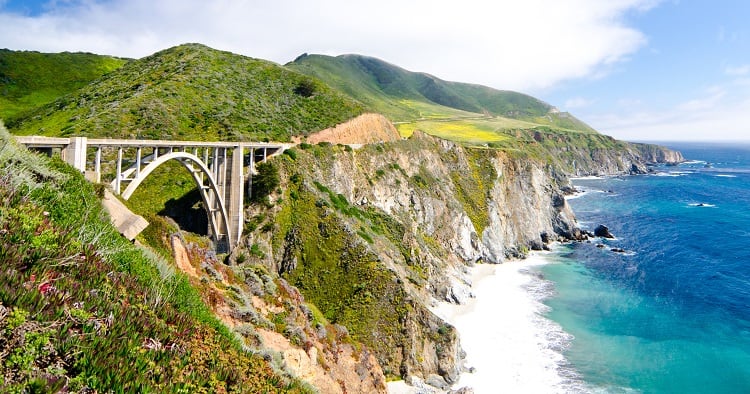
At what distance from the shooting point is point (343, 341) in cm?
2691

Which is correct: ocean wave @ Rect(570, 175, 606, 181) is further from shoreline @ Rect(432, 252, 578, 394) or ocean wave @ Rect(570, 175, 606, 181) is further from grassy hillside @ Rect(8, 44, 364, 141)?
grassy hillside @ Rect(8, 44, 364, 141)

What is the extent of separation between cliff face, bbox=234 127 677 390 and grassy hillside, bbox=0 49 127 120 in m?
54.2

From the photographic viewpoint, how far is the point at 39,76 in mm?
83688

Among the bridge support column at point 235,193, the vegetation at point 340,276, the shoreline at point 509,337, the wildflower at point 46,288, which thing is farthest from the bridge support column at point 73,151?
the shoreline at point 509,337

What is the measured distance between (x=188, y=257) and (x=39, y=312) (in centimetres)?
1356

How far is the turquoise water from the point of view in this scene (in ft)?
120

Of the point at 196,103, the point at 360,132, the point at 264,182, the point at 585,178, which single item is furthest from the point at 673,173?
the point at 196,103

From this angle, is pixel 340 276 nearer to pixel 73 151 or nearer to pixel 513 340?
pixel 513 340

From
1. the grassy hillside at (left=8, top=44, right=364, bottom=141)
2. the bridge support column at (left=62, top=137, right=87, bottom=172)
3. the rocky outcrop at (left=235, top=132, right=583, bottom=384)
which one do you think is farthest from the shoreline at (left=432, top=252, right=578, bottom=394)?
the grassy hillside at (left=8, top=44, right=364, bottom=141)

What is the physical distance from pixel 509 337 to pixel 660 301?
84.4ft

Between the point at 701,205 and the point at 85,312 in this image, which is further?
the point at 701,205

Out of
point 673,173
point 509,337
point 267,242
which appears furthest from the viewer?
point 673,173

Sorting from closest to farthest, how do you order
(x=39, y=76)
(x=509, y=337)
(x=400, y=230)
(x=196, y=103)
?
(x=509, y=337), (x=400, y=230), (x=196, y=103), (x=39, y=76)

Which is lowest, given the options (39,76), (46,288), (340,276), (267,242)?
(340,276)
